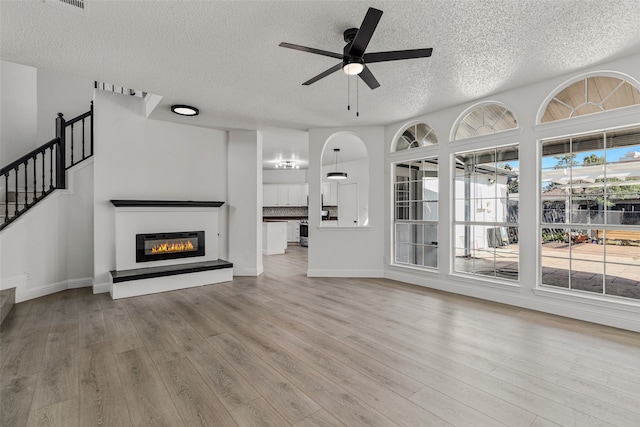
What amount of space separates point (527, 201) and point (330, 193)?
23.2ft

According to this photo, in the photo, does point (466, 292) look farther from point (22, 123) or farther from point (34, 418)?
point (22, 123)

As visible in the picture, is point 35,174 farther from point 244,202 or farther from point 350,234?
point 350,234

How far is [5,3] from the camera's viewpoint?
2.22 m

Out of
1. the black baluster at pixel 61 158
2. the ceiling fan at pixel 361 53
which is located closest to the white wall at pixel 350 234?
the ceiling fan at pixel 361 53

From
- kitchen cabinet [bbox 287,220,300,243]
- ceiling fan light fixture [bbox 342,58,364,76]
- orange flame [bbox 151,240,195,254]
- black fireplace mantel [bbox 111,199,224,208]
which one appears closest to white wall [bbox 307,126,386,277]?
black fireplace mantel [bbox 111,199,224,208]

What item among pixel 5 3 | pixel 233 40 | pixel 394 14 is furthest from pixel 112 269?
pixel 394 14

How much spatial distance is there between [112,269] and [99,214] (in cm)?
88

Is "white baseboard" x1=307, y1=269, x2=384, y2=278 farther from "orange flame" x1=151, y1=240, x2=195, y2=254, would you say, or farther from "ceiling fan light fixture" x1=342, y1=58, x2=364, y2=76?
"ceiling fan light fixture" x1=342, y1=58, x2=364, y2=76

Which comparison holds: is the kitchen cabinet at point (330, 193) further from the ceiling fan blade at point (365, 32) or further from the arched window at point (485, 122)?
the ceiling fan blade at point (365, 32)

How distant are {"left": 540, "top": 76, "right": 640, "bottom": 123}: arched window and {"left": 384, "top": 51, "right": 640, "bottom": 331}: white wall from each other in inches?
4.7

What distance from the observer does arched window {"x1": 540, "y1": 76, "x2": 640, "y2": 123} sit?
3.18m

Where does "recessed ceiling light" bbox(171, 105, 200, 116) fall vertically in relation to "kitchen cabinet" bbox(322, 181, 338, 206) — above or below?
above

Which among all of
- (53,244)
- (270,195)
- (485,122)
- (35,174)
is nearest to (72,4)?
(35,174)

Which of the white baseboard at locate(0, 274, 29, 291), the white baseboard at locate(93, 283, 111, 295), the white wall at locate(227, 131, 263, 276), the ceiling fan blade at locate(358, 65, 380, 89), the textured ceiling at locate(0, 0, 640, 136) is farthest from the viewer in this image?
the white wall at locate(227, 131, 263, 276)
